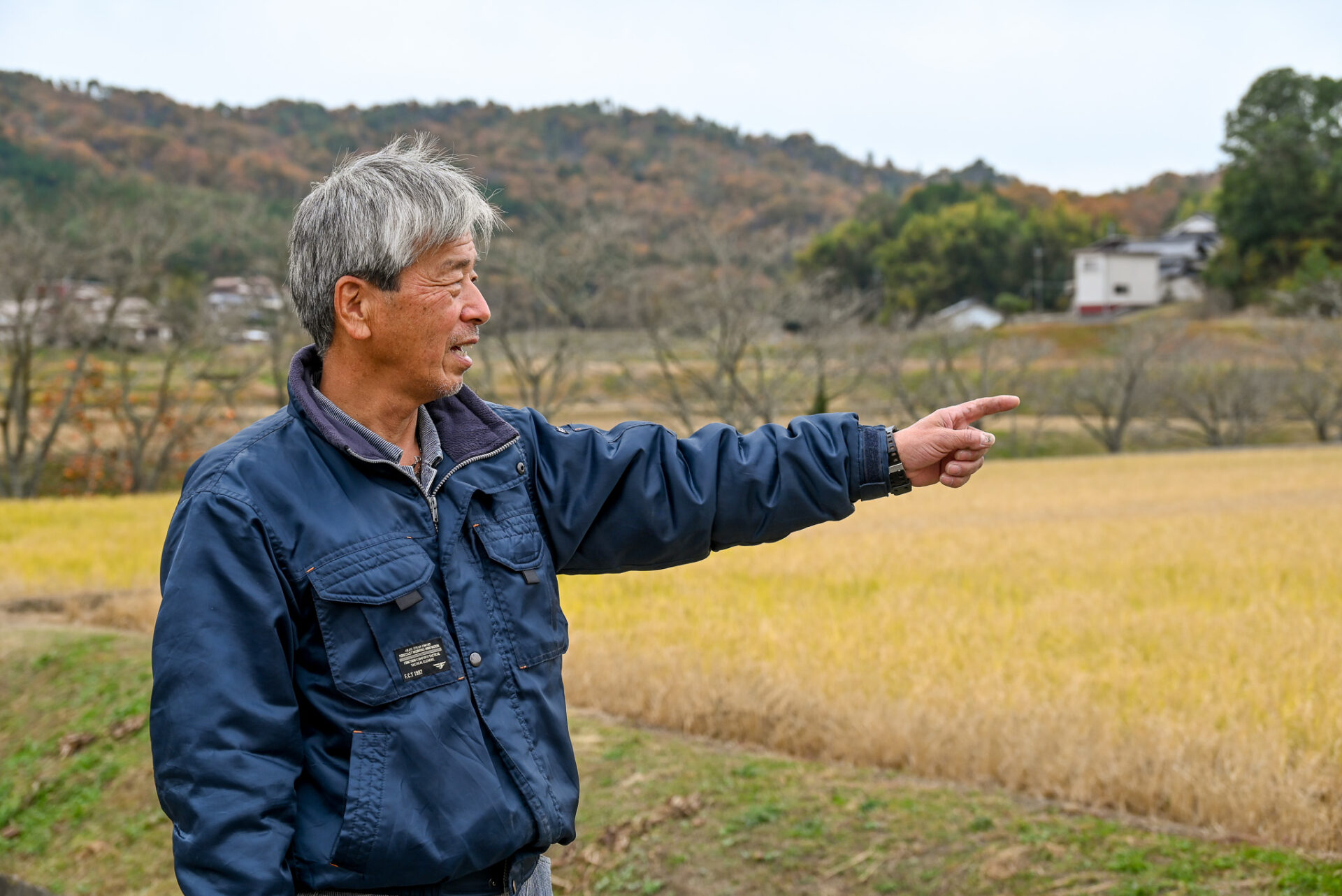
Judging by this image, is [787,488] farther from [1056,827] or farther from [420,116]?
[420,116]

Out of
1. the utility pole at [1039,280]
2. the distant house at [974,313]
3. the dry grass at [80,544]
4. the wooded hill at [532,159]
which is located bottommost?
the dry grass at [80,544]

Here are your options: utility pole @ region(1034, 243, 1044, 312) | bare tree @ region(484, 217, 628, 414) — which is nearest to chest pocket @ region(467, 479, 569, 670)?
bare tree @ region(484, 217, 628, 414)

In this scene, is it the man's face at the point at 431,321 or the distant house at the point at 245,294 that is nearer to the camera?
the man's face at the point at 431,321

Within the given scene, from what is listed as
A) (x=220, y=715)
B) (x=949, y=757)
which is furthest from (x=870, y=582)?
(x=220, y=715)

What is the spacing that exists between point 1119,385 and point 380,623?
132 ft

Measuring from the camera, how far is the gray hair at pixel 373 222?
187cm

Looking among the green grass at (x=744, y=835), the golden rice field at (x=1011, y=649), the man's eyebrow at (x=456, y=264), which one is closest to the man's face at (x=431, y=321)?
the man's eyebrow at (x=456, y=264)

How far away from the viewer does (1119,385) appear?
38844mm

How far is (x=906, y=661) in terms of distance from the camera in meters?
6.54

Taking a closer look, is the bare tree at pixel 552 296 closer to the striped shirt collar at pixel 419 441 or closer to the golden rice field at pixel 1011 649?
the golden rice field at pixel 1011 649

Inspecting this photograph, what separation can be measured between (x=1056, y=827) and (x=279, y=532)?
3316mm

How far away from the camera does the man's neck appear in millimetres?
1969

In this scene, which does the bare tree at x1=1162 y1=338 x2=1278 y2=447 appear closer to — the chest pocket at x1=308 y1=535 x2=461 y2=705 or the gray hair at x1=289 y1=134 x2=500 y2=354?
the gray hair at x1=289 y1=134 x2=500 y2=354

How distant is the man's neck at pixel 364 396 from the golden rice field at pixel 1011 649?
3.46 m
